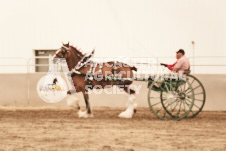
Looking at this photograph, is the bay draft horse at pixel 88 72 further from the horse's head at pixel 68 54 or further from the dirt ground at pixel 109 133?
the dirt ground at pixel 109 133

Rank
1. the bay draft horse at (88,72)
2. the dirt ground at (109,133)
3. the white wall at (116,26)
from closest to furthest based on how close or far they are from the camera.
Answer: the dirt ground at (109,133) → the bay draft horse at (88,72) → the white wall at (116,26)

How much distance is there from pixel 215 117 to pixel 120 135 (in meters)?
3.72

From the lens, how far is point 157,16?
12695 millimetres

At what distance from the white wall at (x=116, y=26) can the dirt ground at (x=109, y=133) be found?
3533mm

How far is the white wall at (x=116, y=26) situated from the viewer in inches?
488

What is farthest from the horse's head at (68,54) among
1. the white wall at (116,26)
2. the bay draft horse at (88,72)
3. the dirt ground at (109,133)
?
the white wall at (116,26)

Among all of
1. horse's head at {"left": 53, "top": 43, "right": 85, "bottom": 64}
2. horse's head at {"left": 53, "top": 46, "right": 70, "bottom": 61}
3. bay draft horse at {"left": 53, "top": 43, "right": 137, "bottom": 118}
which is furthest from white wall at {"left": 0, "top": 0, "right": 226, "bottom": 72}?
horse's head at {"left": 53, "top": 46, "right": 70, "bottom": 61}

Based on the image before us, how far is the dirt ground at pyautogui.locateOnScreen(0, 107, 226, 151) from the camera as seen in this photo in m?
5.87

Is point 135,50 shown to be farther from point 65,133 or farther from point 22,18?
point 65,133

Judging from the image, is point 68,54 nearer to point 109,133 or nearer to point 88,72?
point 88,72

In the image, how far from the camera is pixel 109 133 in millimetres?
7016

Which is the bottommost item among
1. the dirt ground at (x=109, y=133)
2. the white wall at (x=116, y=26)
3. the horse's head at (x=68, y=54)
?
the dirt ground at (x=109, y=133)

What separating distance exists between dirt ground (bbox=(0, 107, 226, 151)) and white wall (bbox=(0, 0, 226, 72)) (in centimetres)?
353

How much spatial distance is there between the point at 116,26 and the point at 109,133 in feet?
22.1
